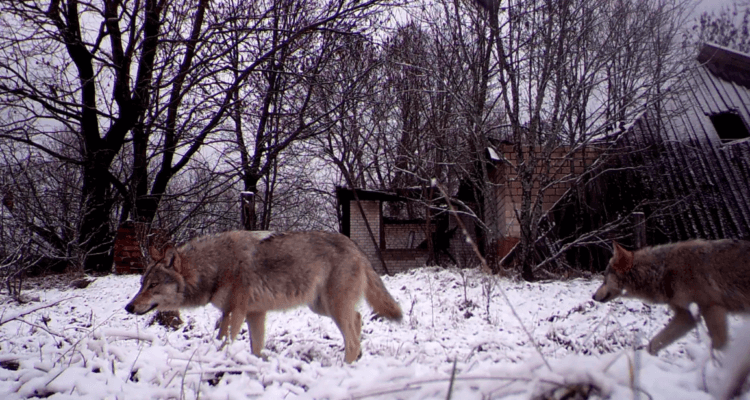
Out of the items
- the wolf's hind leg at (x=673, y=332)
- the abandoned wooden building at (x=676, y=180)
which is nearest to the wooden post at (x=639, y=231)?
the abandoned wooden building at (x=676, y=180)

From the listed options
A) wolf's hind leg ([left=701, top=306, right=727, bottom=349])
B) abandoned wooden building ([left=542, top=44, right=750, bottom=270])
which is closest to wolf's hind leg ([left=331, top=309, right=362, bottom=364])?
wolf's hind leg ([left=701, top=306, right=727, bottom=349])

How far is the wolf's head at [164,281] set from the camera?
15.4 feet

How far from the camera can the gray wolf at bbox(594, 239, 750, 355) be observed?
178 inches

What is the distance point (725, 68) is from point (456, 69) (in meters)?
11.2

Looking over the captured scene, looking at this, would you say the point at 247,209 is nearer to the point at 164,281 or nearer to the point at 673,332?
Answer: the point at 164,281

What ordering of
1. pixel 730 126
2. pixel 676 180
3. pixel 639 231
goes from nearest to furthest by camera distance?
1. pixel 639 231
2. pixel 676 180
3. pixel 730 126

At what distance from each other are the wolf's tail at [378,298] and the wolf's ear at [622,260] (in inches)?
110

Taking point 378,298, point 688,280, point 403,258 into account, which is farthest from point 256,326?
point 403,258

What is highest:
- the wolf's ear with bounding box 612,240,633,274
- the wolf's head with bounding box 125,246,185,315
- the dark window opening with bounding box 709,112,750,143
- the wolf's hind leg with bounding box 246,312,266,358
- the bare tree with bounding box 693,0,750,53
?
the dark window opening with bounding box 709,112,750,143

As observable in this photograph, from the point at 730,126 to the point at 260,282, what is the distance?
54.7ft

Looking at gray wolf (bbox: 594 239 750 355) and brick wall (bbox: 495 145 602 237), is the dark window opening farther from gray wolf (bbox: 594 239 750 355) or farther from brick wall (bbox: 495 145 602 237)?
gray wolf (bbox: 594 239 750 355)

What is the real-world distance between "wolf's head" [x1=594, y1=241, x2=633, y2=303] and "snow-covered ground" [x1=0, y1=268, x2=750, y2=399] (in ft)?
1.57

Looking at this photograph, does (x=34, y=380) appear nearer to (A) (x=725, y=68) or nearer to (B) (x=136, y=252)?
(B) (x=136, y=252)

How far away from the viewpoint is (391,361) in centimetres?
257
